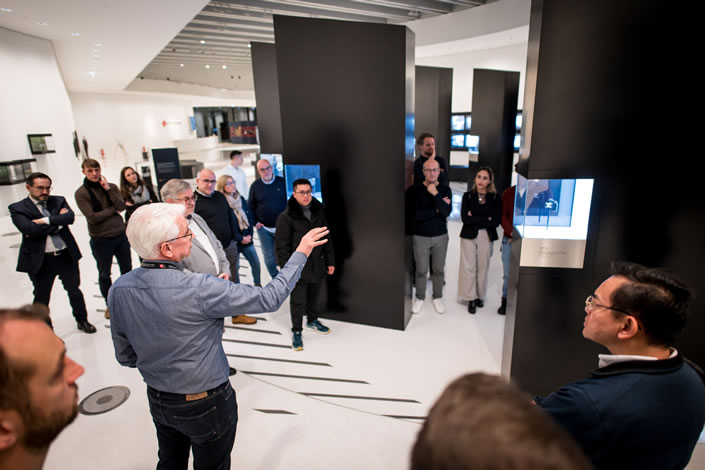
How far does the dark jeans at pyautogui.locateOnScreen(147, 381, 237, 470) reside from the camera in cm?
173

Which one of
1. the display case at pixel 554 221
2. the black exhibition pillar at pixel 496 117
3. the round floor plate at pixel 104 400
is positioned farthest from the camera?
the black exhibition pillar at pixel 496 117

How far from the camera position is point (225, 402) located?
1.82 metres

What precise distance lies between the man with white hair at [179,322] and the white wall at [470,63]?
1131 centimetres

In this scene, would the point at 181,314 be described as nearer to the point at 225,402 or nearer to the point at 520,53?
the point at 225,402

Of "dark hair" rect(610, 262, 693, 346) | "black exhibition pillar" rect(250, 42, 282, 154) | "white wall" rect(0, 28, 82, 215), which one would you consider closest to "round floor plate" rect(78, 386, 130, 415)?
"dark hair" rect(610, 262, 693, 346)

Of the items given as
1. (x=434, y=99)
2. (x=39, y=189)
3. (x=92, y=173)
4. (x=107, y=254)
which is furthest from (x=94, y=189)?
(x=434, y=99)

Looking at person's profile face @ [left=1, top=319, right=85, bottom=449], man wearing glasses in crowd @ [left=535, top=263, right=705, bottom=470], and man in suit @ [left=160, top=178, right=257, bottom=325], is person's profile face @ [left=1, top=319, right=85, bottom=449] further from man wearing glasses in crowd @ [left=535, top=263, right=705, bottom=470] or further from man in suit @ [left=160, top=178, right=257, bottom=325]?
man in suit @ [left=160, top=178, right=257, bottom=325]

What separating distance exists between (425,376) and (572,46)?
263cm

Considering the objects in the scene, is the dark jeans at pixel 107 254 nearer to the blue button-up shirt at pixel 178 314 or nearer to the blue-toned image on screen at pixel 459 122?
the blue button-up shirt at pixel 178 314

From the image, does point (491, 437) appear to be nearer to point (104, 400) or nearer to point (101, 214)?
point (104, 400)

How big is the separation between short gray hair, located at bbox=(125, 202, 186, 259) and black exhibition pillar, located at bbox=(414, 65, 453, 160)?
25.4 feet

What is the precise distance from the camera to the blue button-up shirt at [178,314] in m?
1.62

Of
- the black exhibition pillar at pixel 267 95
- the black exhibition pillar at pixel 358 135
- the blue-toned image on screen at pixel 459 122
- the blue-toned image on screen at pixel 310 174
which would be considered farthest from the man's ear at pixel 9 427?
the blue-toned image on screen at pixel 459 122

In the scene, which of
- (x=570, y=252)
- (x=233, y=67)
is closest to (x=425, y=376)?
(x=570, y=252)
